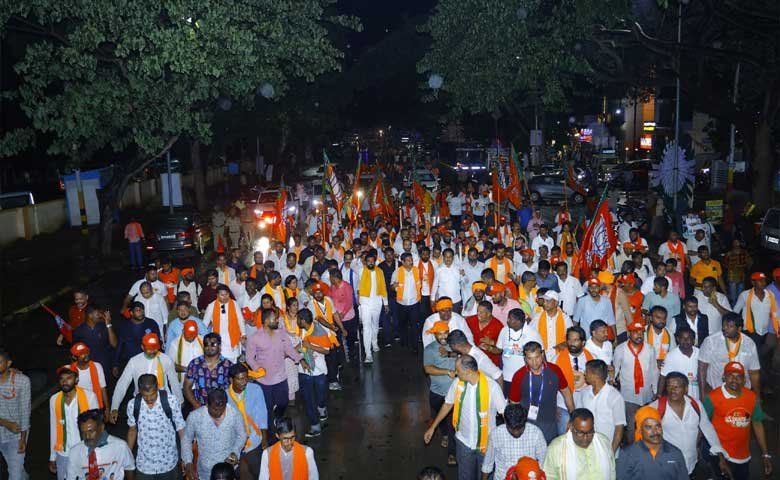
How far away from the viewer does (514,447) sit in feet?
18.6

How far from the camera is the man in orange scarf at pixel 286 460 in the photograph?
5.64 metres

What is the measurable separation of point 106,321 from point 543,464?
18.2 feet

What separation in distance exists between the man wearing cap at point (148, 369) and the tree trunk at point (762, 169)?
18246mm

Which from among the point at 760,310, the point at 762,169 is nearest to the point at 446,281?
the point at 760,310

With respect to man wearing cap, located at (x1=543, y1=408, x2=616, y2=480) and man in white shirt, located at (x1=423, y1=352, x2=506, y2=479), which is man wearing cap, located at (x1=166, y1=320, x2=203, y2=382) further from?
man wearing cap, located at (x1=543, y1=408, x2=616, y2=480)

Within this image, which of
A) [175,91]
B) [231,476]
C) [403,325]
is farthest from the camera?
[175,91]

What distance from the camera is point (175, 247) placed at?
21562mm

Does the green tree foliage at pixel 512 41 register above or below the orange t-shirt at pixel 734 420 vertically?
above

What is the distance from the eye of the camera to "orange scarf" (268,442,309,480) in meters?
5.64

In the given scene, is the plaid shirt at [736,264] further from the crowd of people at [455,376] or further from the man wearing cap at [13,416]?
the man wearing cap at [13,416]

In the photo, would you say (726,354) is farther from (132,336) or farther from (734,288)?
(132,336)

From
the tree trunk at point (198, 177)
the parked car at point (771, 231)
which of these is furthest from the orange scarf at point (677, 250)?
the tree trunk at point (198, 177)

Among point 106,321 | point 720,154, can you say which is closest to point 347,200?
point 106,321

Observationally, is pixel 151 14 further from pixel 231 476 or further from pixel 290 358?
pixel 231 476
